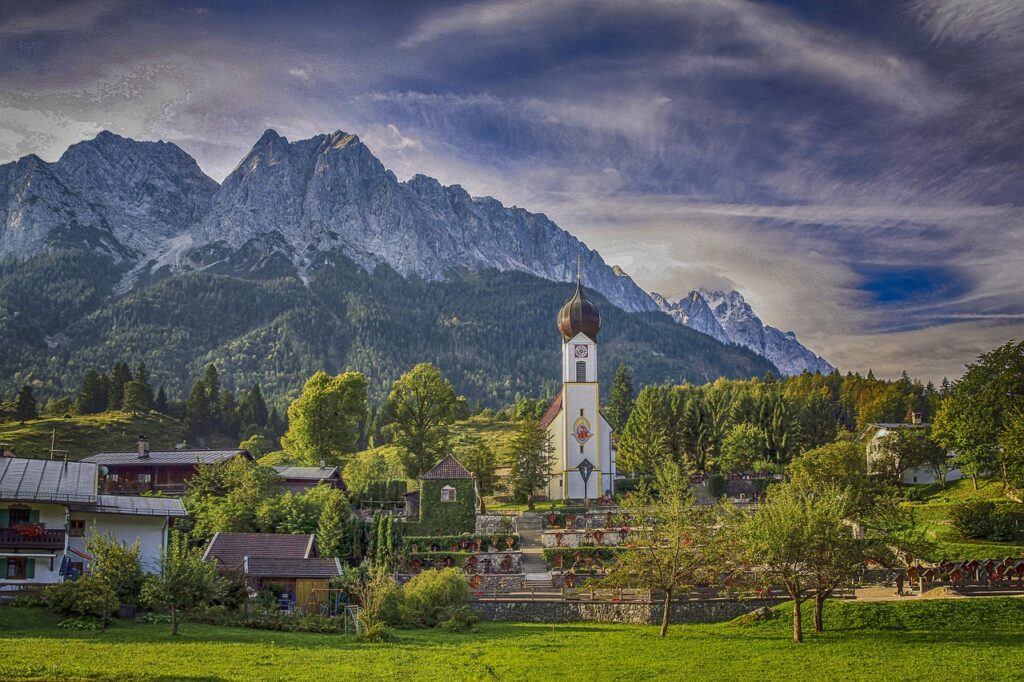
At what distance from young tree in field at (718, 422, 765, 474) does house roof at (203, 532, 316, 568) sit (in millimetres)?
39401

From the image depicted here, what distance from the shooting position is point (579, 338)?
6850 cm

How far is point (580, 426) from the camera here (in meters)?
66.1

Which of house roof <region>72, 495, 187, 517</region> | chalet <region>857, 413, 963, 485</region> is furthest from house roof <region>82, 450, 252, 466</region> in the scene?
chalet <region>857, 413, 963, 485</region>

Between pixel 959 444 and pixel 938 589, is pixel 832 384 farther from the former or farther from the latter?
pixel 938 589

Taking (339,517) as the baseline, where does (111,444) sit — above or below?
above

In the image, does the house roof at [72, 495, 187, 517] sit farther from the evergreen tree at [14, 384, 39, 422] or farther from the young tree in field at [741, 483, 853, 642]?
the evergreen tree at [14, 384, 39, 422]

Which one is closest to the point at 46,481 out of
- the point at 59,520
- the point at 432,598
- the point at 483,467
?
the point at 59,520

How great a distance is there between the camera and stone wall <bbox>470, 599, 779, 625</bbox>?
110ft

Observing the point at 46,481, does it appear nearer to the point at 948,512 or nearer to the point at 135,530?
the point at 135,530

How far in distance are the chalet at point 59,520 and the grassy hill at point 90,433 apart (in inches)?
1421

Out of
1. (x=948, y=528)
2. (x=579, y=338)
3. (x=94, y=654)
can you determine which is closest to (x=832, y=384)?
(x=579, y=338)

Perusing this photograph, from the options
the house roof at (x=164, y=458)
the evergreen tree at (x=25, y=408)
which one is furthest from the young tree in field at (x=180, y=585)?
the evergreen tree at (x=25, y=408)

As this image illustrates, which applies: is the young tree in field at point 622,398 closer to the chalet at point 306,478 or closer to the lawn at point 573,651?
the chalet at point 306,478

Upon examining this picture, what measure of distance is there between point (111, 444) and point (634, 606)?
63.3 m
